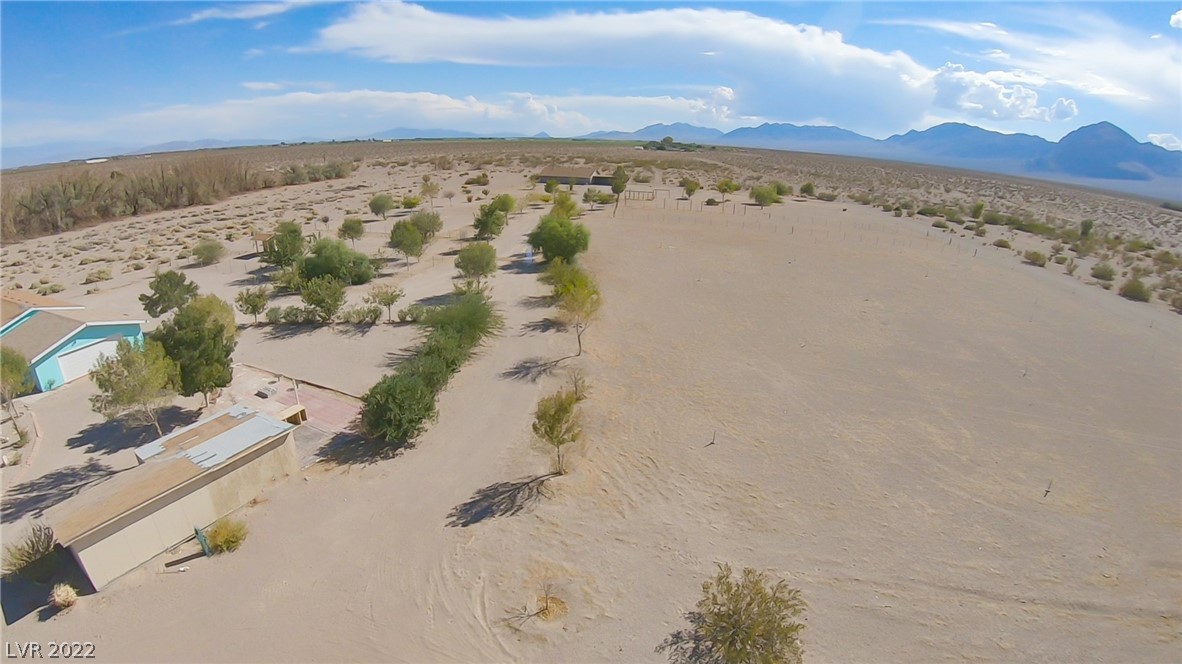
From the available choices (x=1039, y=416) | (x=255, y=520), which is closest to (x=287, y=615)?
(x=255, y=520)

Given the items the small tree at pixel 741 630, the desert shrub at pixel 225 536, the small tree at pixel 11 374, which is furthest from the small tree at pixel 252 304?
the small tree at pixel 741 630

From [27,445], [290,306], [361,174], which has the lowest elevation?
[27,445]

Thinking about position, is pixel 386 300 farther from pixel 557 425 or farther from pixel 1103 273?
pixel 1103 273

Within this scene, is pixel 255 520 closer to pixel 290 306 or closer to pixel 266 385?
pixel 266 385

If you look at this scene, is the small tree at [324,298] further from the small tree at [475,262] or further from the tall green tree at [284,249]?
the tall green tree at [284,249]

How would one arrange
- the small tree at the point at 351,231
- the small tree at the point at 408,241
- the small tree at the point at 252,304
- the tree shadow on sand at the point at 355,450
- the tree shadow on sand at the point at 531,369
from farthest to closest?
1. the small tree at the point at 351,231
2. the small tree at the point at 408,241
3. the small tree at the point at 252,304
4. the tree shadow on sand at the point at 531,369
5. the tree shadow on sand at the point at 355,450
